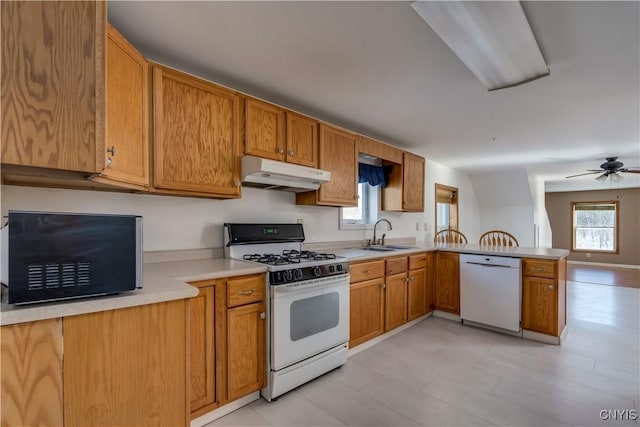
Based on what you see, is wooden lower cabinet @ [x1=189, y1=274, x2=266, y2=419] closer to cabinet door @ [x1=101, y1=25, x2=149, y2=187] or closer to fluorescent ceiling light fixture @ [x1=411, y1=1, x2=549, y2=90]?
cabinet door @ [x1=101, y1=25, x2=149, y2=187]

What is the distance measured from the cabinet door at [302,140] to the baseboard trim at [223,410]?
1.70 meters

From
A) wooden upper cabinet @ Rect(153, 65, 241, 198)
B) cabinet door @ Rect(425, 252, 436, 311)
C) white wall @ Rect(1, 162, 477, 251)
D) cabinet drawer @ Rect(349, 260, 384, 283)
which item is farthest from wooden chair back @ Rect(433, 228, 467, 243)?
wooden upper cabinet @ Rect(153, 65, 241, 198)

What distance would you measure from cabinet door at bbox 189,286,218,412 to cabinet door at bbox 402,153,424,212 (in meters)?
2.74

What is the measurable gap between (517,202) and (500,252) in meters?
3.79

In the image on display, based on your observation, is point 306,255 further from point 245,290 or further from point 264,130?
point 264,130

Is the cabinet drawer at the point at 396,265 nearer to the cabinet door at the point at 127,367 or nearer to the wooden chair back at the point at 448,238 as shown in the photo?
the wooden chair back at the point at 448,238

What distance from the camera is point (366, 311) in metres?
2.77

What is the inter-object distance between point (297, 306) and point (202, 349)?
0.64 m

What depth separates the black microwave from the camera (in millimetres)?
1003

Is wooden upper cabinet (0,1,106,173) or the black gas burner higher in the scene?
wooden upper cabinet (0,1,106,173)

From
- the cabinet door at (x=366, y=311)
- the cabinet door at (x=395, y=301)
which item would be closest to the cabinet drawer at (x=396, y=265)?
the cabinet door at (x=395, y=301)

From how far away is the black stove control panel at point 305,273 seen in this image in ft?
6.58

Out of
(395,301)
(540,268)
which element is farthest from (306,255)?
(540,268)

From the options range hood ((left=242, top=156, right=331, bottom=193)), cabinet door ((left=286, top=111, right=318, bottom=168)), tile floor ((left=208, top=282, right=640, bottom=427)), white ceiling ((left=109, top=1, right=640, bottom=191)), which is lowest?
tile floor ((left=208, top=282, right=640, bottom=427))
